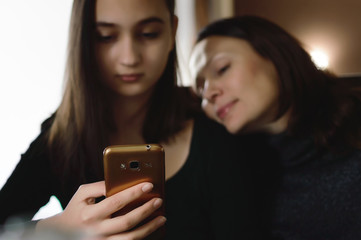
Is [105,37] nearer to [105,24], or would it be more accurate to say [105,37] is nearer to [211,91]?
[105,24]

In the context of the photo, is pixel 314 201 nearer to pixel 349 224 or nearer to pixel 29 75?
pixel 349 224

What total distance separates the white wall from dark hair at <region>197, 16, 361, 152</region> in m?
0.36

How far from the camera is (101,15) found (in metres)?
0.46

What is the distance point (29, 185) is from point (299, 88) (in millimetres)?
583

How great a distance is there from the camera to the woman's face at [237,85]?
65 cm

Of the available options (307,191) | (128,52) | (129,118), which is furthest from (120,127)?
(307,191)

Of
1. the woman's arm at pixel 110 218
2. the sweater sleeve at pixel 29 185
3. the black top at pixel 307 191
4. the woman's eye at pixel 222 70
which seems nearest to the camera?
the woman's arm at pixel 110 218

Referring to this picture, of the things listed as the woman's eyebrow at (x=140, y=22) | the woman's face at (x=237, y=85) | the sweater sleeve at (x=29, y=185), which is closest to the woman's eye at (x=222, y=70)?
the woman's face at (x=237, y=85)

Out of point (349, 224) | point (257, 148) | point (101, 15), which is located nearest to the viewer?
point (101, 15)

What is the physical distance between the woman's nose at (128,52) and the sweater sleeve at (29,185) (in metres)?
0.21

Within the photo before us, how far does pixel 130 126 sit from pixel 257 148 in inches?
12.6

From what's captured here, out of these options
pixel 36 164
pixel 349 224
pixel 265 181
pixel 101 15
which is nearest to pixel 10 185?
pixel 36 164

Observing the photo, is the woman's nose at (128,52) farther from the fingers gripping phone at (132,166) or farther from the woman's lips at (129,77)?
the fingers gripping phone at (132,166)

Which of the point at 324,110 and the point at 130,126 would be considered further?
the point at 324,110
